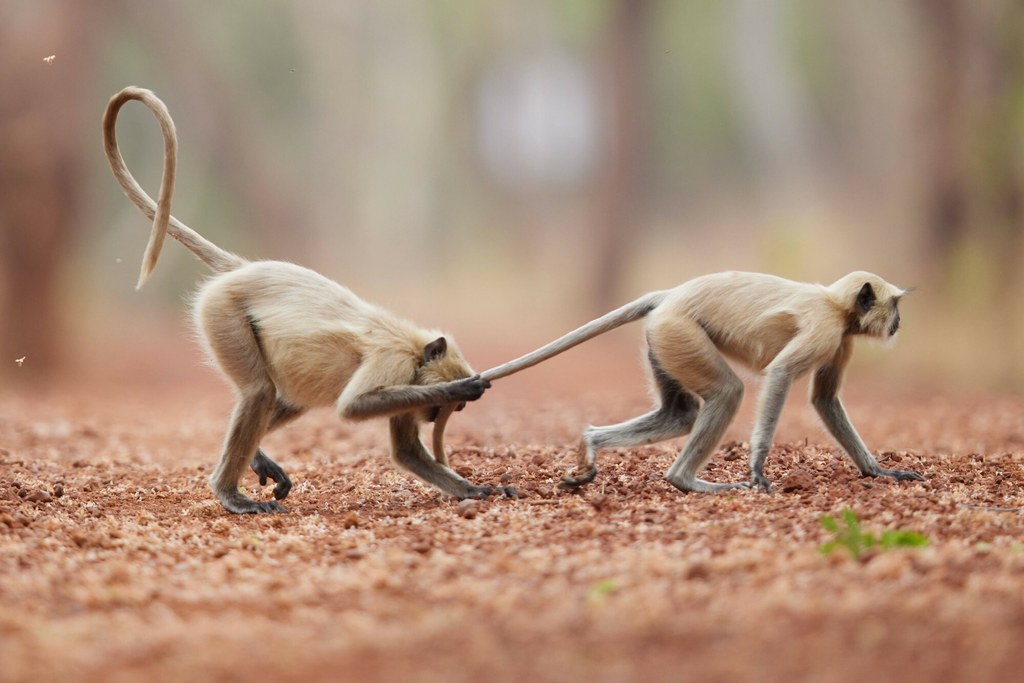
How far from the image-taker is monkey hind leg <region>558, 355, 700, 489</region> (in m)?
6.86

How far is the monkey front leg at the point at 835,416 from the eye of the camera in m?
7.00

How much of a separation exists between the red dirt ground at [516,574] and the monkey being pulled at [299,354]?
367 millimetres

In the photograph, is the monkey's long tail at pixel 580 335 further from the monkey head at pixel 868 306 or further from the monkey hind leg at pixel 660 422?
the monkey head at pixel 868 306

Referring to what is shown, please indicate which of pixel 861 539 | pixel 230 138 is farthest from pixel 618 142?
pixel 861 539

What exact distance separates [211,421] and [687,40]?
81.9 ft

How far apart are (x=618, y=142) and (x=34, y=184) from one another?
1247cm

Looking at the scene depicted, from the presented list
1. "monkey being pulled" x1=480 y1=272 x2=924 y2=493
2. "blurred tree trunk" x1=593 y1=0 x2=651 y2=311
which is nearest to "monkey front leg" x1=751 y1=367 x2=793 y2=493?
"monkey being pulled" x1=480 y1=272 x2=924 y2=493

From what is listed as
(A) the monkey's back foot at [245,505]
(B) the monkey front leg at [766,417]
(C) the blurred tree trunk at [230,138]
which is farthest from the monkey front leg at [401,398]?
(C) the blurred tree trunk at [230,138]

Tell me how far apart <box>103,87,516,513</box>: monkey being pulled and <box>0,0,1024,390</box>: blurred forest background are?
1129cm

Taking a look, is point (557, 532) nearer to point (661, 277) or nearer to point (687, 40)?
point (661, 277)

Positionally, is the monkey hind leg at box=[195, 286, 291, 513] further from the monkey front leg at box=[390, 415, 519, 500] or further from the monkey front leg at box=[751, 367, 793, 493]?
the monkey front leg at box=[751, 367, 793, 493]

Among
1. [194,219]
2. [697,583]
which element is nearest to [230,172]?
[194,219]

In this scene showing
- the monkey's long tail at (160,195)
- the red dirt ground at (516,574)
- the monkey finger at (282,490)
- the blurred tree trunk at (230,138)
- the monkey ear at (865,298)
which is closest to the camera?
the red dirt ground at (516,574)

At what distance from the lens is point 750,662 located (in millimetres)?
3348
